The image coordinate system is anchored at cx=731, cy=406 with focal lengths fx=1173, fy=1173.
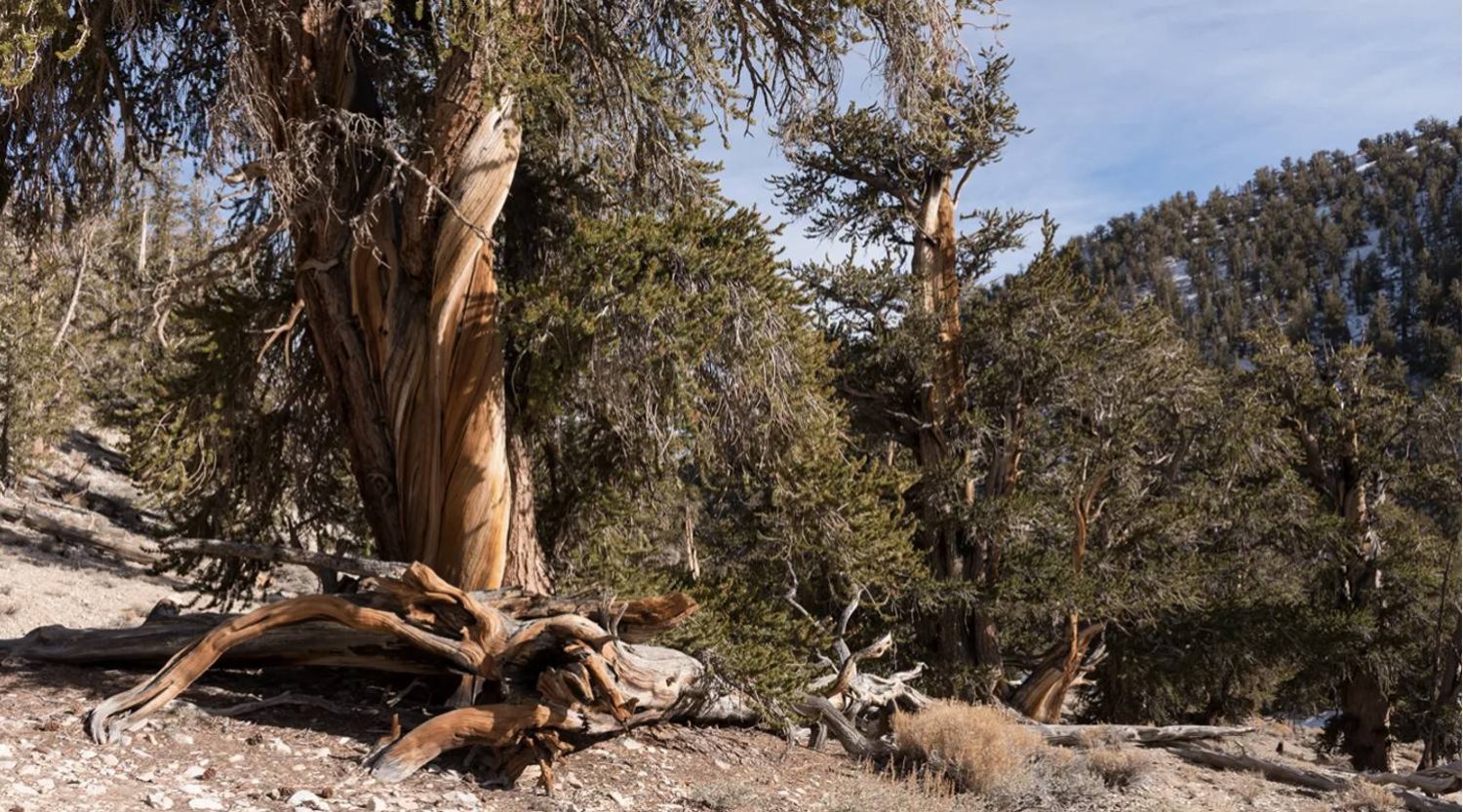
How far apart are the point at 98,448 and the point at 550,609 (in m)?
25.5

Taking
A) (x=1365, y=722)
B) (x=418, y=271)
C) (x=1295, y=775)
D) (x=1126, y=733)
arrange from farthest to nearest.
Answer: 1. (x=1365, y=722)
2. (x=1126, y=733)
3. (x=1295, y=775)
4. (x=418, y=271)

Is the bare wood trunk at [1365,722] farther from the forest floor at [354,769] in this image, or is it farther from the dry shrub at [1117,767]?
the dry shrub at [1117,767]

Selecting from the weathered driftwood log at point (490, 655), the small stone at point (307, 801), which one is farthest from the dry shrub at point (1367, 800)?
the small stone at point (307, 801)

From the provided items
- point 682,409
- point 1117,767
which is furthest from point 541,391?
point 1117,767

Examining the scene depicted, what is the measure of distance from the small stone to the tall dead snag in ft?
1.44

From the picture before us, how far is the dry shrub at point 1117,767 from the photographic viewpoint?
28.8 ft

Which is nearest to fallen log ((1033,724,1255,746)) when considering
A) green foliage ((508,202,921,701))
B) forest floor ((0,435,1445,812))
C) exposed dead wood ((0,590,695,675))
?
forest floor ((0,435,1445,812))

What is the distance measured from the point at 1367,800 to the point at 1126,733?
2.11 metres

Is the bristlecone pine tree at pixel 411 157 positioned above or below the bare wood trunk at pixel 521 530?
above

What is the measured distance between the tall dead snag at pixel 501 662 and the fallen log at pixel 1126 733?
6108mm

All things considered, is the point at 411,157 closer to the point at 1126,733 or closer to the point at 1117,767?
the point at 1117,767

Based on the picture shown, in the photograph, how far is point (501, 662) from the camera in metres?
5.54

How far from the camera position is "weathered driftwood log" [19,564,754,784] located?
522 cm

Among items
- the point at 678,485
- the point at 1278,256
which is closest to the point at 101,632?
the point at 678,485
